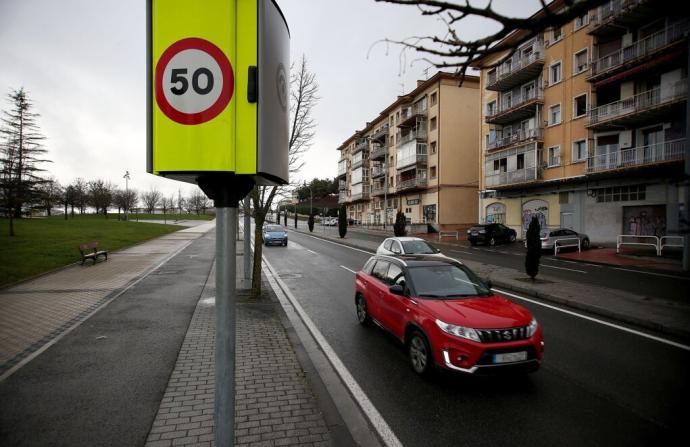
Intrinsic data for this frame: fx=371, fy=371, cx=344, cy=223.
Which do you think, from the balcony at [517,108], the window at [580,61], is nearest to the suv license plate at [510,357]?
the window at [580,61]

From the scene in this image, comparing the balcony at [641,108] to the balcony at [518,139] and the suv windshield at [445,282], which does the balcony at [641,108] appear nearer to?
the balcony at [518,139]

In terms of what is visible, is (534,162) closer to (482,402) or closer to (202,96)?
(482,402)

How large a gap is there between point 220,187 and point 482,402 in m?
4.17

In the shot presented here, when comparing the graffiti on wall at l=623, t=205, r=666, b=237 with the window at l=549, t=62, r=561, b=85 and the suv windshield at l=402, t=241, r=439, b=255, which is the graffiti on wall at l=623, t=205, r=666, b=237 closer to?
the window at l=549, t=62, r=561, b=85

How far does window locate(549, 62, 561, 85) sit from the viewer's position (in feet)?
91.6

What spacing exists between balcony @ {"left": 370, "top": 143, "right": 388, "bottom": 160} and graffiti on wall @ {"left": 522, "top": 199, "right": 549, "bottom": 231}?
2730 centimetres

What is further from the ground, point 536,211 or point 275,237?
point 536,211

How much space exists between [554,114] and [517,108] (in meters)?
2.82

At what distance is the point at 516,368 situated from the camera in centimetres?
475

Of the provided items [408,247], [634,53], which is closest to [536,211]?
[634,53]

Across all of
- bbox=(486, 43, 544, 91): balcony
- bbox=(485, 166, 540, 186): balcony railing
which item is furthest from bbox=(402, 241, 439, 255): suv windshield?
bbox=(486, 43, 544, 91): balcony

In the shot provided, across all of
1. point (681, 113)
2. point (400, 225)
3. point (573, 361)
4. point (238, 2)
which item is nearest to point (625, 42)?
point (681, 113)

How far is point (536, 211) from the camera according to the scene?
29766 millimetres

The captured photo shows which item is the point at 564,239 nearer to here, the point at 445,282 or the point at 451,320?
the point at 445,282
